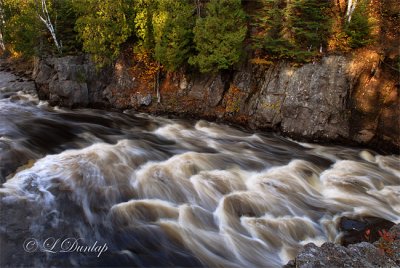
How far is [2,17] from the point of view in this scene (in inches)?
1062

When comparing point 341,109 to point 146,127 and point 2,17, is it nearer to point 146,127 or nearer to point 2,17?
point 146,127

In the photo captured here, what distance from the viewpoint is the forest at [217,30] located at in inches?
551

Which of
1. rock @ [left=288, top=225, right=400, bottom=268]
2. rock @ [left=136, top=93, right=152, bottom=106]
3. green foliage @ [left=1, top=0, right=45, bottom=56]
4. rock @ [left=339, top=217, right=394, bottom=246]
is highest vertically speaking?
green foliage @ [left=1, top=0, right=45, bottom=56]

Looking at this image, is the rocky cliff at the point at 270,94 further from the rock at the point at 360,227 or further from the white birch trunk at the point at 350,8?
the rock at the point at 360,227

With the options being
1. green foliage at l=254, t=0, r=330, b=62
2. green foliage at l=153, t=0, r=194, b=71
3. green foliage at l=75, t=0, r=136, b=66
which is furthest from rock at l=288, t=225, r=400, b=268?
green foliage at l=75, t=0, r=136, b=66

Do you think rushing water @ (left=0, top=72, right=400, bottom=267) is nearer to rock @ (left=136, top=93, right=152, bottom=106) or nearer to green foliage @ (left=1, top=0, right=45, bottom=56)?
rock @ (left=136, top=93, right=152, bottom=106)

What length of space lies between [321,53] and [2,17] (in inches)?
1002

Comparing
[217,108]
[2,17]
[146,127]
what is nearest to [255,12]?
[217,108]

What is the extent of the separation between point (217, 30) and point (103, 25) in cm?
567

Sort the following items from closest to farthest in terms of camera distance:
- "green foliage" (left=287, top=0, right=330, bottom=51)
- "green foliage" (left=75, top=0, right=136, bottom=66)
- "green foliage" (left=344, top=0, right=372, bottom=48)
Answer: "green foliage" (left=344, top=0, right=372, bottom=48) < "green foliage" (left=287, top=0, right=330, bottom=51) < "green foliage" (left=75, top=0, right=136, bottom=66)

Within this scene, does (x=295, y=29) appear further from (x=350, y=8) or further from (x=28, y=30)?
(x=28, y=30)

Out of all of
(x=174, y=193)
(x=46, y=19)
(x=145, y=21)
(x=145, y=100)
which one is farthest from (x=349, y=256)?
(x=46, y=19)

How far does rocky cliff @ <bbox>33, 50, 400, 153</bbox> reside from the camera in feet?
44.0

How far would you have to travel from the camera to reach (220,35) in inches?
562
